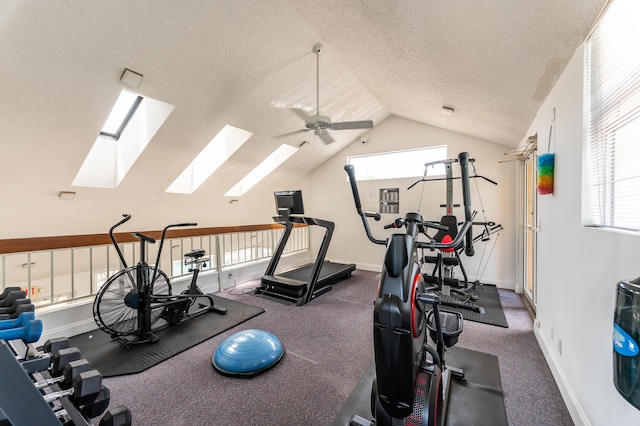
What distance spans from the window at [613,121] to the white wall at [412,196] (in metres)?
3.07

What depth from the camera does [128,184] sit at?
3723 millimetres

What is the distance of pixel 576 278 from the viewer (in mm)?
1727

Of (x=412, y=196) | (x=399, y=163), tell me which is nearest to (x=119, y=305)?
(x=412, y=196)

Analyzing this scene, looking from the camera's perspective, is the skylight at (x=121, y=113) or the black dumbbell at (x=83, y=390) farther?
the skylight at (x=121, y=113)

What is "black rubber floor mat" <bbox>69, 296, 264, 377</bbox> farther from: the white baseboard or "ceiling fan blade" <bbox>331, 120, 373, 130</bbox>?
the white baseboard

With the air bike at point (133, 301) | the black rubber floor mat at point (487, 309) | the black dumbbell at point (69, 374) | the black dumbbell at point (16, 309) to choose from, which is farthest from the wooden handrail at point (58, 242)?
the black rubber floor mat at point (487, 309)

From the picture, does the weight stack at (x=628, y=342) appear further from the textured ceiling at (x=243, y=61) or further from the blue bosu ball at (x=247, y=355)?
the blue bosu ball at (x=247, y=355)

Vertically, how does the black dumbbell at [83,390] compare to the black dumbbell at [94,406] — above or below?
above

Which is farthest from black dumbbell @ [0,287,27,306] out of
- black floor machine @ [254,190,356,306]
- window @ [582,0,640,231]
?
window @ [582,0,640,231]

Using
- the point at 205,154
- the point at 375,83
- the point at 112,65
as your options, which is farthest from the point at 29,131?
the point at 375,83

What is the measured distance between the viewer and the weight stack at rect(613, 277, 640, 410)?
719 mm

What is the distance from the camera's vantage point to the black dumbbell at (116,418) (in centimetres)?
94

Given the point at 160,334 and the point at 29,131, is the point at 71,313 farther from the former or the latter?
the point at 29,131

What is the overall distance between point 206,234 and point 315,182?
291 centimetres
